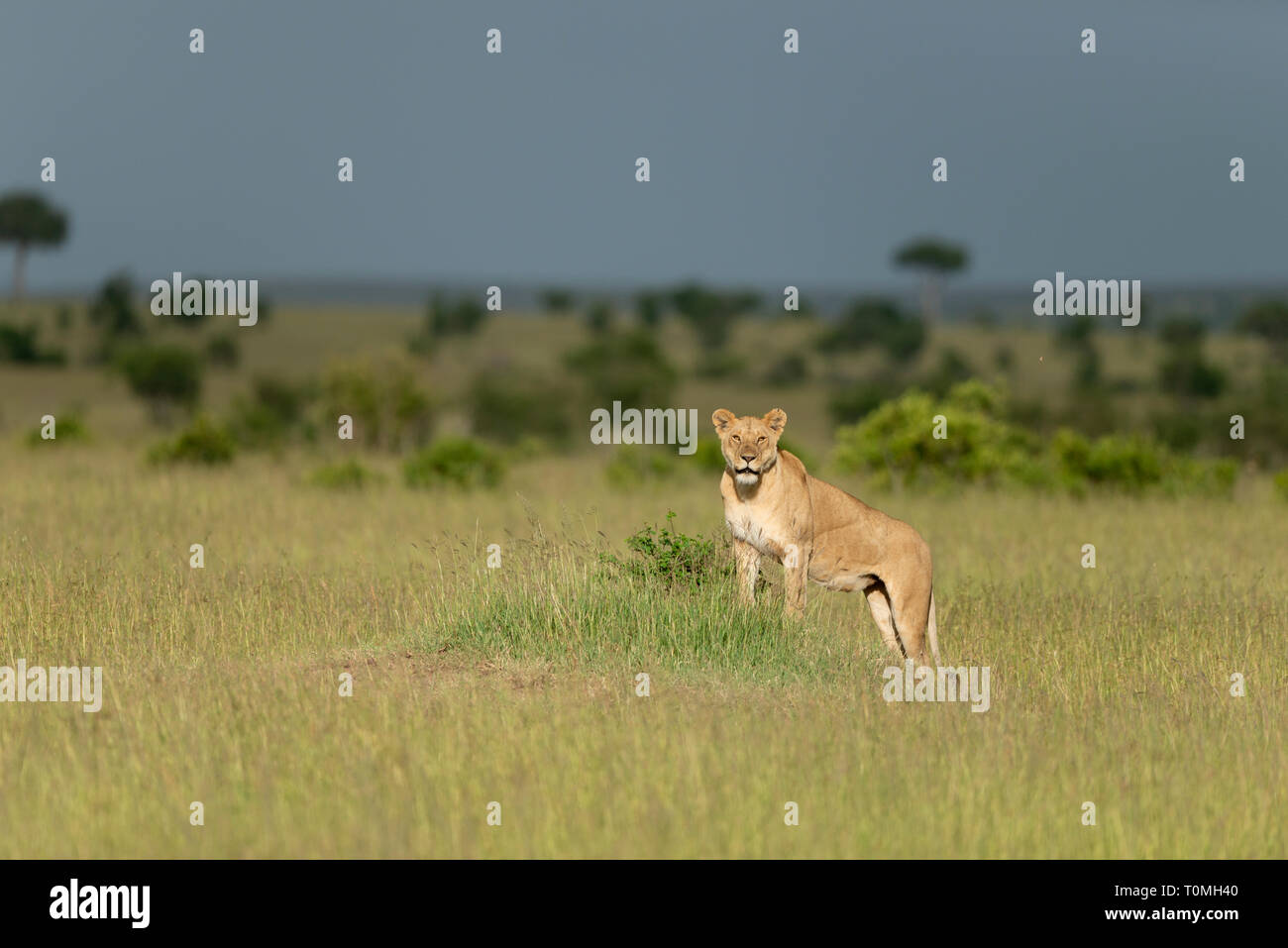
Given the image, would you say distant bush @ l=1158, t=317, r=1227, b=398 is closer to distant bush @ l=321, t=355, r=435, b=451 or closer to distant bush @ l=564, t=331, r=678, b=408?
distant bush @ l=564, t=331, r=678, b=408

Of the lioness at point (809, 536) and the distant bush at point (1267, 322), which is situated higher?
the distant bush at point (1267, 322)

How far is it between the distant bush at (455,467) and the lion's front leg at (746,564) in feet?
43.7

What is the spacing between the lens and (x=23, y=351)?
7125 cm

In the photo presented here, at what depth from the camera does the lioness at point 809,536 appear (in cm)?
1011

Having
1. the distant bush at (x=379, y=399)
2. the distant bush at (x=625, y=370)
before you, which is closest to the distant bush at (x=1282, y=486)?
the distant bush at (x=379, y=399)

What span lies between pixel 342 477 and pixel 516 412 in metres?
28.5

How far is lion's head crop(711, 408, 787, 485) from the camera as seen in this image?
9961 millimetres

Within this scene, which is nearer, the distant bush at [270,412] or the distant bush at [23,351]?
the distant bush at [270,412]

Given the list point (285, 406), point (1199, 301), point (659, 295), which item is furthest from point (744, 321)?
point (1199, 301)

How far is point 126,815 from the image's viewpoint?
6.86 metres

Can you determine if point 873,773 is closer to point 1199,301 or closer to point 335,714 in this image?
point 335,714

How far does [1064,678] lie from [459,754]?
→ 4560 mm

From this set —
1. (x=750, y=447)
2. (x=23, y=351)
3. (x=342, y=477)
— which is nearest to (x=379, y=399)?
(x=342, y=477)

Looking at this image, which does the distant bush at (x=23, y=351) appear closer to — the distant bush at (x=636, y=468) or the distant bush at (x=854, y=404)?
the distant bush at (x=854, y=404)
